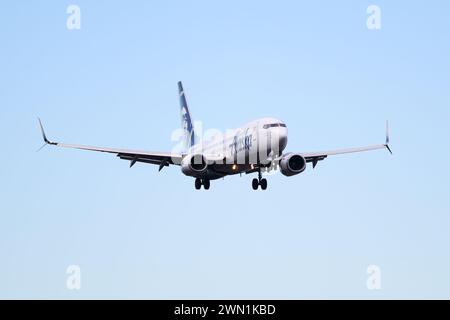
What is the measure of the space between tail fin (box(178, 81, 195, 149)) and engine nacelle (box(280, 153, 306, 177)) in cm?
2210

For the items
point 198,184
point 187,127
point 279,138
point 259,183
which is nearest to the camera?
point 279,138

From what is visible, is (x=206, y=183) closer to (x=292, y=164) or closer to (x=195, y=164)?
(x=195, y=164)

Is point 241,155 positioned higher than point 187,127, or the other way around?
point 187,127

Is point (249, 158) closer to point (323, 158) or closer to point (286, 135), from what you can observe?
point (286, 135)

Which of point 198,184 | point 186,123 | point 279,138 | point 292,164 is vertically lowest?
point 198,184

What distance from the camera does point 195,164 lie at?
8062 centimetres

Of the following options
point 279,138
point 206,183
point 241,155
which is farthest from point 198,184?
point 279,138

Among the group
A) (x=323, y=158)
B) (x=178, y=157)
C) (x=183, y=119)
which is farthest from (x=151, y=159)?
(x=183, y=119)

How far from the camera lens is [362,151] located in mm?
85125

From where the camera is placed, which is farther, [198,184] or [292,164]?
[198,184]

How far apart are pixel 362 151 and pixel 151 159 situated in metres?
17.8

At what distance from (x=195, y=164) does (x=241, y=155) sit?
16.3 feet

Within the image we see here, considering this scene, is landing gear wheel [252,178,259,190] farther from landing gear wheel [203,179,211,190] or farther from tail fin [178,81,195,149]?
tail fin [178,81,195,149]

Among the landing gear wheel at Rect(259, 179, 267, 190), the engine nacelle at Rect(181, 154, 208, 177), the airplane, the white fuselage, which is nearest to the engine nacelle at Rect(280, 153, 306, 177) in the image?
the airplane
